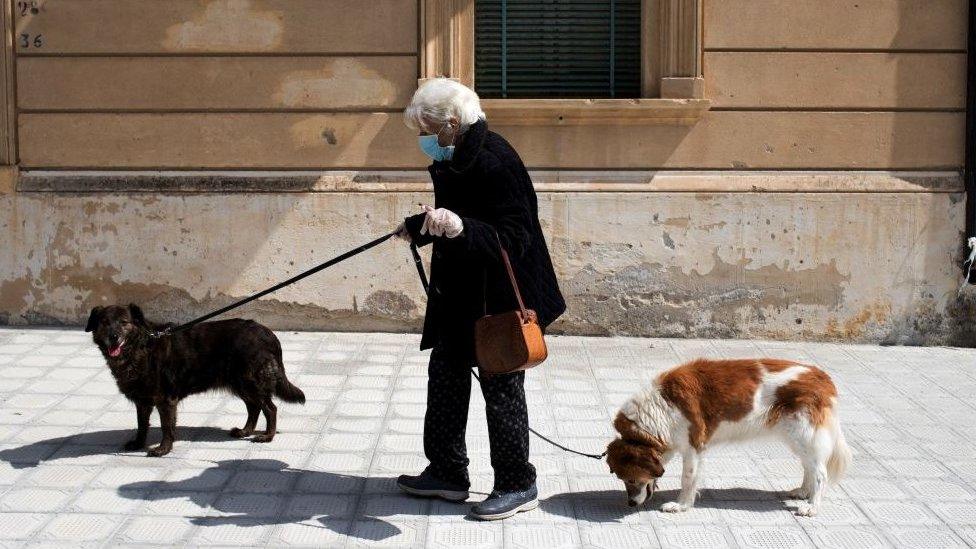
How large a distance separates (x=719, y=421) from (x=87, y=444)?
321 cm

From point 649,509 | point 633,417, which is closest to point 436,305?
point 633,417

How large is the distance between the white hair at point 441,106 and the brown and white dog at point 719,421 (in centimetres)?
140

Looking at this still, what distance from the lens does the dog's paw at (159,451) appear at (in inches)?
218

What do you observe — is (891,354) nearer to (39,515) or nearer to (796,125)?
(796,125)

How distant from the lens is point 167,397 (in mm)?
5586

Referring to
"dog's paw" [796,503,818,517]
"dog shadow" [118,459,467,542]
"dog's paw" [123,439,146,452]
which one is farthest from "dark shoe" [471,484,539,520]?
"dog's paw" [123,439,146,452]

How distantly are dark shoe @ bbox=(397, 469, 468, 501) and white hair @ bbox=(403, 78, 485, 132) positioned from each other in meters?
1.57

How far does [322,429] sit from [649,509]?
2.01 metres

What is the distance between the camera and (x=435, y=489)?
4.94 meters

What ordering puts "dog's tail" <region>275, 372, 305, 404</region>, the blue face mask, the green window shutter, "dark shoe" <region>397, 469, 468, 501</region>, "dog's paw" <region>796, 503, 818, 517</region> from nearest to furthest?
1. the blue face mask
2. "dog's paw" <region>796, 503, 818, 517</region>
3. "dark shoe" <region>397, 469, 468, 501</region>
4. "dog's tail" <region>275, 372, 305, 404</region>
5. the green window shutter

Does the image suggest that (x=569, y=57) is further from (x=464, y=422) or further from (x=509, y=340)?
(x=509, y=340)

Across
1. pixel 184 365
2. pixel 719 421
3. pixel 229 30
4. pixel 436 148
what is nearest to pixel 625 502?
pixel 719 421

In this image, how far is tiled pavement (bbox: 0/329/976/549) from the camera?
459cm

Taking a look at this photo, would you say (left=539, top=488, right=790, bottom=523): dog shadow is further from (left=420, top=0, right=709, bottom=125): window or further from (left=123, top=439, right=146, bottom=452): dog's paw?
(left=420, top=0, right=709, bottom=125): window
